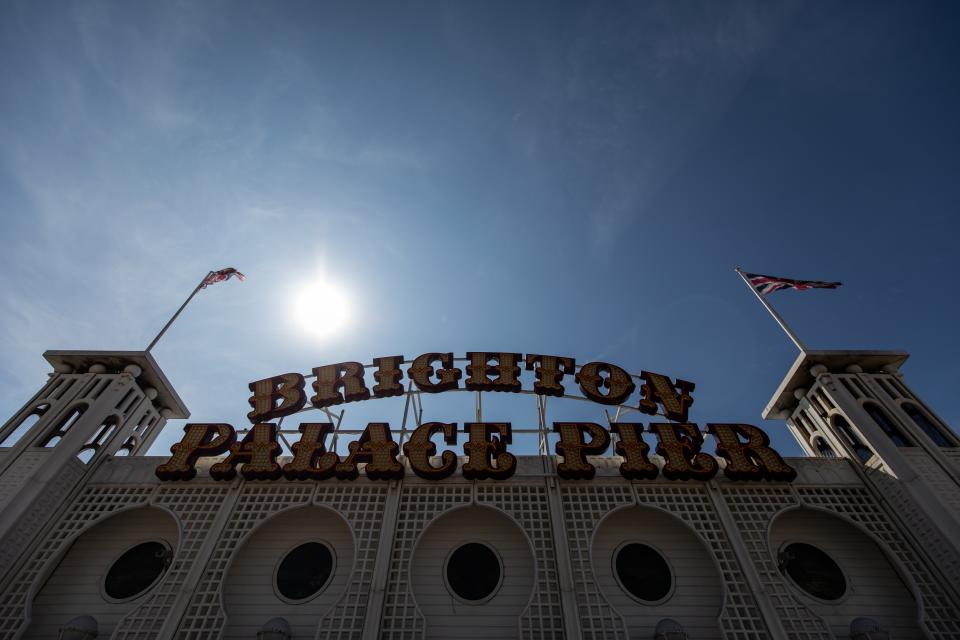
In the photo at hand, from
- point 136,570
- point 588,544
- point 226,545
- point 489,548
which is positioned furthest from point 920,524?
point 136,570

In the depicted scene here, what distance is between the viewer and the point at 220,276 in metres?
24.0

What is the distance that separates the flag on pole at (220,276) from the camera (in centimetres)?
2346

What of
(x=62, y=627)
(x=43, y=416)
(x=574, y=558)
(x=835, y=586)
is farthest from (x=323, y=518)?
(x=835, y=586)

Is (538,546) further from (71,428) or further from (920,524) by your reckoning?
(71,428)

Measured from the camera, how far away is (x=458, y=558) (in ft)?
51.5

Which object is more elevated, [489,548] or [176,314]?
[176,314]

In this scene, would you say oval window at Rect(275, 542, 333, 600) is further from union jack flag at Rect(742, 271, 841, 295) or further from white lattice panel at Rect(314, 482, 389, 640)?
union jack flag at Rect(742, 271, 841, 295)

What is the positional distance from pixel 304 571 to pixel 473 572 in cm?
581

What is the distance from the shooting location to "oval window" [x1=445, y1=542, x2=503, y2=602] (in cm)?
1492

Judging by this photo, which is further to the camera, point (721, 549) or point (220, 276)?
point (220, 276)

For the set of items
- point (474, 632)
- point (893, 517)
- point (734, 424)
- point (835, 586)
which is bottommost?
point (474, 632)

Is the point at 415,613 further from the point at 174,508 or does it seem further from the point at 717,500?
the point at 717,500

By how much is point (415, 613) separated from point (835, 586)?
13.8m

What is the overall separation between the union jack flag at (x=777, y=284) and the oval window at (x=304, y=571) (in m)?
22.3
